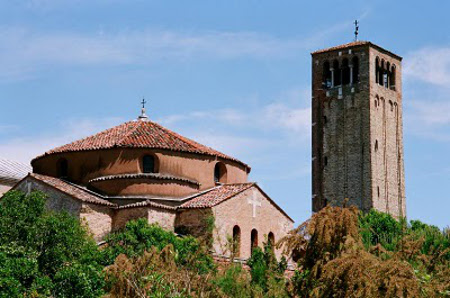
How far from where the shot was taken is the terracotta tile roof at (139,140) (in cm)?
3194

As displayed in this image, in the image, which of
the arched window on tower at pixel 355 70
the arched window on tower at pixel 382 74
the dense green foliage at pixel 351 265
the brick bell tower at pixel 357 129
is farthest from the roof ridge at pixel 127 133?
the arched window on tower at pixel 382 74

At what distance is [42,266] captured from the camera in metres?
24.3

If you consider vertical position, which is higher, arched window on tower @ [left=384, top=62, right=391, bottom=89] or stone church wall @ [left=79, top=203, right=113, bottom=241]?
arched window on tower @ [left=384, top=62, right=391, bottom=89]

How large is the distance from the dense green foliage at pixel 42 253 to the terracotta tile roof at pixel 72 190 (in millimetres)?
1289

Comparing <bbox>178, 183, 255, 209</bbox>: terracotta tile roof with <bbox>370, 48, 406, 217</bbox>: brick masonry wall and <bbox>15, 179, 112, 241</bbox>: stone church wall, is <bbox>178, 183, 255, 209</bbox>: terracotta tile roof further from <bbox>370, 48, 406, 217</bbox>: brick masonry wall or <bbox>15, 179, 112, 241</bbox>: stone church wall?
<bbox>370, 48, 406, 217</bbox>: brick masonry wall

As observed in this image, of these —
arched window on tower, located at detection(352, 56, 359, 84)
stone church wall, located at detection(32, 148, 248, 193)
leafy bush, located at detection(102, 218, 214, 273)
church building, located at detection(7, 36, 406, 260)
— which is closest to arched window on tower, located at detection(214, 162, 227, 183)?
church building, located at detection(7, 36, 406, 260)

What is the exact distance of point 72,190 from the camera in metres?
30.5

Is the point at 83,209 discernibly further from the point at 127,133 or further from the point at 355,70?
the point at 355,70

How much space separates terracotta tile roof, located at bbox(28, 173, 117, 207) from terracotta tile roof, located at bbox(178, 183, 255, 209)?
2.86m

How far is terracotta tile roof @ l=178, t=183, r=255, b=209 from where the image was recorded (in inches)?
1191

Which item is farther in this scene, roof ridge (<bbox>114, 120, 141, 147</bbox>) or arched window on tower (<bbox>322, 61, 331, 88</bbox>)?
arched window on tower (<bbox>322, 61, 331, 88</bbox>)

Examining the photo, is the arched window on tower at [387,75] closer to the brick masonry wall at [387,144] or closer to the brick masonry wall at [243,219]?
the brick masonry wall at [387,144]

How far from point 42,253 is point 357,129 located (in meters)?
31.2

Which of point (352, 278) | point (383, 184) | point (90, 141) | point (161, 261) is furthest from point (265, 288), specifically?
point (383, 184)
